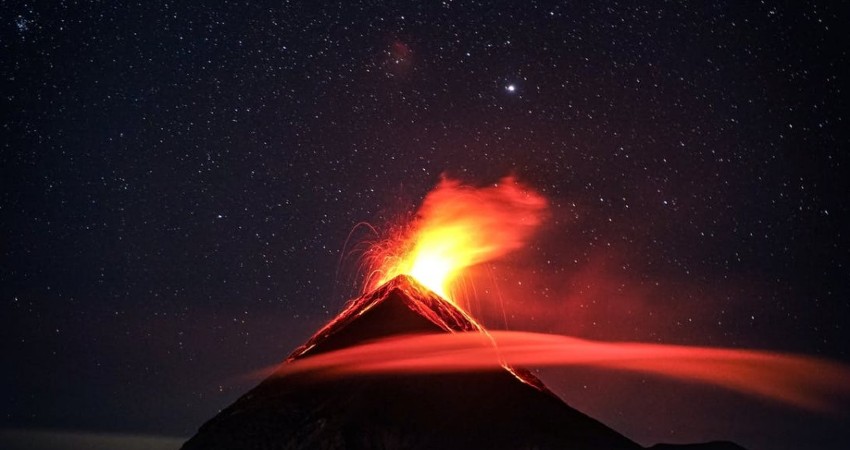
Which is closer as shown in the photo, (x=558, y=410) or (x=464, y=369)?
(x=558, y=410)

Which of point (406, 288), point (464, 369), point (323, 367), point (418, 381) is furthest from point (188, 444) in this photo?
point (406, 288)

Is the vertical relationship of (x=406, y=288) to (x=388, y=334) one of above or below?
above

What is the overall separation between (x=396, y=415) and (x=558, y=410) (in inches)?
364

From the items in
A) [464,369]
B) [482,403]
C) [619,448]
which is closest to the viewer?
[619,448]

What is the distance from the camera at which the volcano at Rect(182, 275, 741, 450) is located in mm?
39719

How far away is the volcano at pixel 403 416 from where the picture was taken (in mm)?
39719

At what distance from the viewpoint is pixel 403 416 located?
138ft

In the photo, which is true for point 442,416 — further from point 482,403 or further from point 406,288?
point 406,288

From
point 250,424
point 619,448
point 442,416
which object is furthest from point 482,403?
point 250,424

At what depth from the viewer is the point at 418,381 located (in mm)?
45562

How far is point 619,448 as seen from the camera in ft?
131

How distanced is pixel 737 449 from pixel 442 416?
16615mm

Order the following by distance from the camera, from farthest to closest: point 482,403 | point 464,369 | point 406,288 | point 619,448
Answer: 1. point 406,288
2. point 464,369
3. point 482,403
4. point 619,448

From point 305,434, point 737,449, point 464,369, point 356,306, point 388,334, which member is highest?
point 356,306
